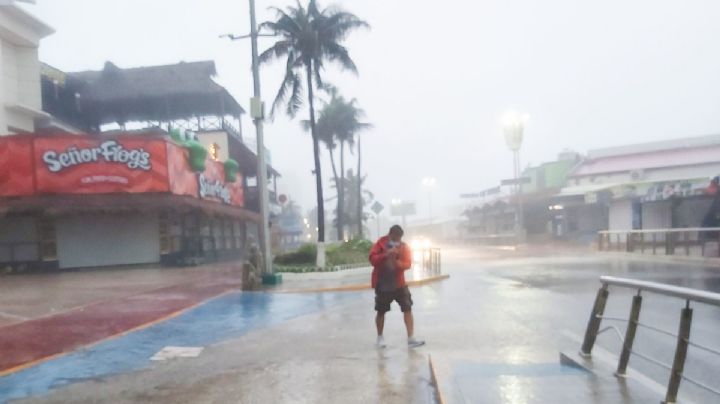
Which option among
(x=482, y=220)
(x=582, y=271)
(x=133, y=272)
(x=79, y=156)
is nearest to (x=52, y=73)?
(x=79, y=156)

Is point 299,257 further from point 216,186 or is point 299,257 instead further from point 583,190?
point 583,190

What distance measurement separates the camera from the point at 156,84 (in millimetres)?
36875

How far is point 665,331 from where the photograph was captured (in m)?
4.53

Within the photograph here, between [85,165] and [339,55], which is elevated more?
[339,55]

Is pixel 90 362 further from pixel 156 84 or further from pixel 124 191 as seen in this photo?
pixel 156 84

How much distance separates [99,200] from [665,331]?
74.5 feet

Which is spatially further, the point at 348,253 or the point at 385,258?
the point at 348,253

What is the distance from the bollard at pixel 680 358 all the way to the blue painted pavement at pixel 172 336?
5.96m

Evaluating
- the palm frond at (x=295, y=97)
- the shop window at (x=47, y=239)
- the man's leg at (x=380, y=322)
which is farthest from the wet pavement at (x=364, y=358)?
the shop window at (x=47, y=239)

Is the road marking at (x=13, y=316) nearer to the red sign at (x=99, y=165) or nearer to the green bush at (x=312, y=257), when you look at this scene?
the green bush at (x=312, y=257)

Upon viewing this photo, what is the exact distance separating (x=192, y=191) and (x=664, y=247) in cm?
2125

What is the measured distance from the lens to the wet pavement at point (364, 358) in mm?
5258

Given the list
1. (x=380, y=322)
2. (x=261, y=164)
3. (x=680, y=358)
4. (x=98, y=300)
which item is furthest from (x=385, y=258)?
(x=261, y=164)

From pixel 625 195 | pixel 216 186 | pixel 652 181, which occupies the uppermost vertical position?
pixel 216 186
